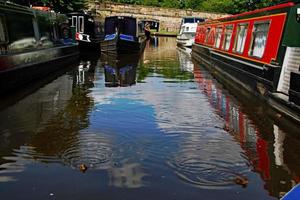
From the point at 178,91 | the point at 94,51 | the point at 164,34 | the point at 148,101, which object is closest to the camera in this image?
the point at 148,101

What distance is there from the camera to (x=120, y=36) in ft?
89.8

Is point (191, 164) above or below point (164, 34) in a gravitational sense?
above

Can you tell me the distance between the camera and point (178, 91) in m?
12.5

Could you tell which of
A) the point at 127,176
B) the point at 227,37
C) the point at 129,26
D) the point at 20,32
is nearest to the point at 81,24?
the point at 129,26

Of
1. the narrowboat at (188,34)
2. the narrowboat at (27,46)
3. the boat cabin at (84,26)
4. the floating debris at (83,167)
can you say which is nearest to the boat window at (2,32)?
the narrowboat at (27,46)

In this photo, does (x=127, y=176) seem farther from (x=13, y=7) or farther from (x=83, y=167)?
(x=13, y=7)

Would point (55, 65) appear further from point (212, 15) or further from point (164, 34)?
point (212, 15)

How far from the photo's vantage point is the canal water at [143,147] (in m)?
4.95

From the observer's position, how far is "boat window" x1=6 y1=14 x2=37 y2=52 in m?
12.1

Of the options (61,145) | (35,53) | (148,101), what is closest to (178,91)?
(148,101)

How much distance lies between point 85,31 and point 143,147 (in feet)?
75.2

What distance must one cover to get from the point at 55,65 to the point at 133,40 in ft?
39.3

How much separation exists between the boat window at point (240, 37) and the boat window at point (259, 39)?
1.07m

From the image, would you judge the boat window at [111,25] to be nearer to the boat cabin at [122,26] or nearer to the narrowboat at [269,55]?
the boat cabin at [122,26]
